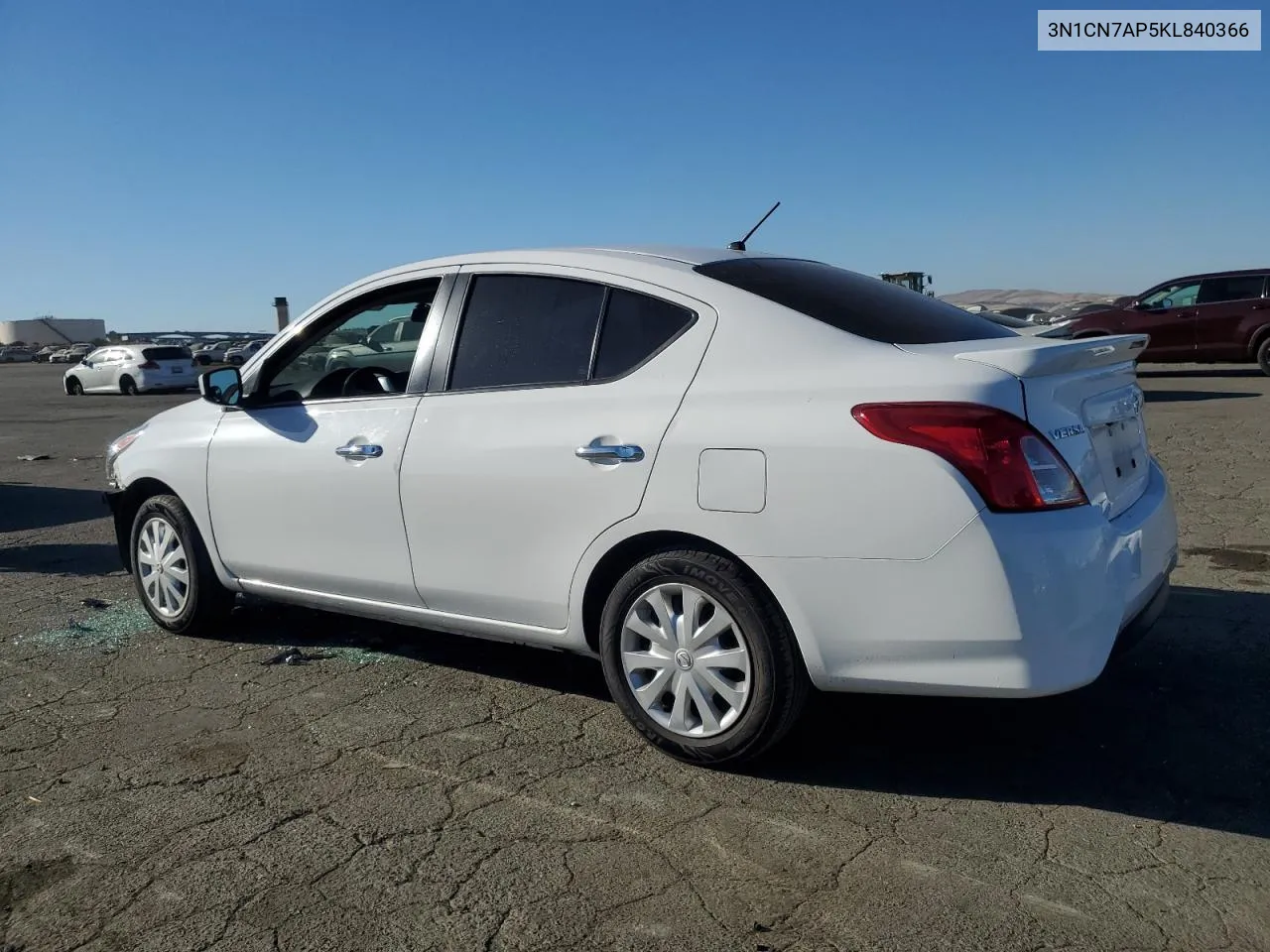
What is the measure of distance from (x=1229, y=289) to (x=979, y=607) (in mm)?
16551

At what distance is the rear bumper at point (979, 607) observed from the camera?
2904 mm

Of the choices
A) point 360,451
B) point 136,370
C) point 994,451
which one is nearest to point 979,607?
point 994,451

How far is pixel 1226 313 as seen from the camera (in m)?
17.0

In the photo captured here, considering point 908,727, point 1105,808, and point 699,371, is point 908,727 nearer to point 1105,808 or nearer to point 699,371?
point 1105,808

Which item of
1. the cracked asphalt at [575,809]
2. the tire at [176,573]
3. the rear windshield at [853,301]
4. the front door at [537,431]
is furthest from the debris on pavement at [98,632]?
the rear windshield at [853,301]

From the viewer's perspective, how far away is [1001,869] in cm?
280

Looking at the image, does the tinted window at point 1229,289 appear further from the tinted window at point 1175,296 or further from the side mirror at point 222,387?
the side mirror at point 222,387

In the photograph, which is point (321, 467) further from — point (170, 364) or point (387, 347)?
point (170, 364)

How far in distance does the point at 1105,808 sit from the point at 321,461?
3.02m

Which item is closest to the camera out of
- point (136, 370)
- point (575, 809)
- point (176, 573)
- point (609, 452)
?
point (575, 809)

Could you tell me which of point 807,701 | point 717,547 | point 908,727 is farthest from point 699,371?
point 908,727

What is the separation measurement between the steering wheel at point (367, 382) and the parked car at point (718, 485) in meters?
0.01

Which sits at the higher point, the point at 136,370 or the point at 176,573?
the point at 136,370

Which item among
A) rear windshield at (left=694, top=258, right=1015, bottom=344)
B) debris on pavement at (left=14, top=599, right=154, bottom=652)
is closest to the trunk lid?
rear windshield at (left=694, top=258, right=1015, bottom=344)
